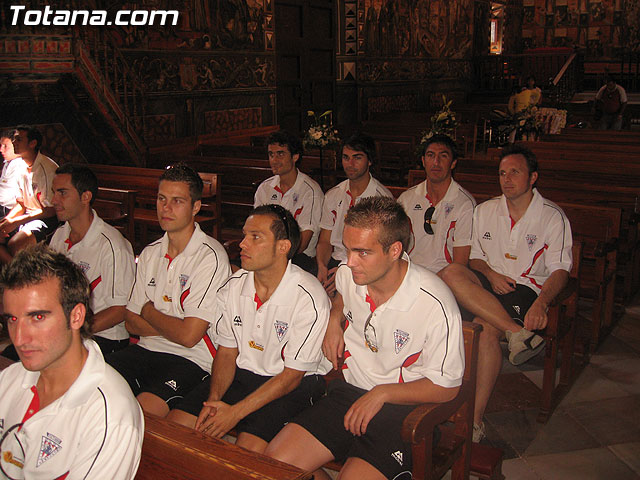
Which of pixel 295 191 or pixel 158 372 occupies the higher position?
pixel 295 191

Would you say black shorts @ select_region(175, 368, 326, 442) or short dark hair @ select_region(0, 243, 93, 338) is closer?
short dark hair @ select_region(0, 243, 93, 338)

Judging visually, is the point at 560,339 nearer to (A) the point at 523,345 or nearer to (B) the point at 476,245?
(A) the point at 523,345

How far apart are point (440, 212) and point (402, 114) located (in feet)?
34.4

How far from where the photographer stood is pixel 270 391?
109 inches

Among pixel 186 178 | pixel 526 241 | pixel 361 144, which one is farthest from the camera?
pixel 361 144

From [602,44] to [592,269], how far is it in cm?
1955

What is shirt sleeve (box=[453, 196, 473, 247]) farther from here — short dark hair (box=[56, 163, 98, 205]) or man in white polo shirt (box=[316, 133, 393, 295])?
short dark hair (box=[56, 163, 98, 205])

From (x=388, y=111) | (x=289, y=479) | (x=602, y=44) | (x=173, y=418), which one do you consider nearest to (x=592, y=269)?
(x=173, y=418)

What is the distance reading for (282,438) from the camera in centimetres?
259

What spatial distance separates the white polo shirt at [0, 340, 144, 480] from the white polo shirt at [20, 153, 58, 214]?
4.22m

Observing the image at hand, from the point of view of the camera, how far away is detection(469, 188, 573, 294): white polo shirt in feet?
12.8

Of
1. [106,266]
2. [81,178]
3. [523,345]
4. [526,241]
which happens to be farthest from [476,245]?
[81,178]

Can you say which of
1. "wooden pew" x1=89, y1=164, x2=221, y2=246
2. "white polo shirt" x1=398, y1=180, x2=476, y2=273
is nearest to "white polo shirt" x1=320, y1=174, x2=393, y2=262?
"white polo shirt" x1=398, y1=180, x2=476, y2=273

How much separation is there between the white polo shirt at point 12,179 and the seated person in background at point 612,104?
484 inches
